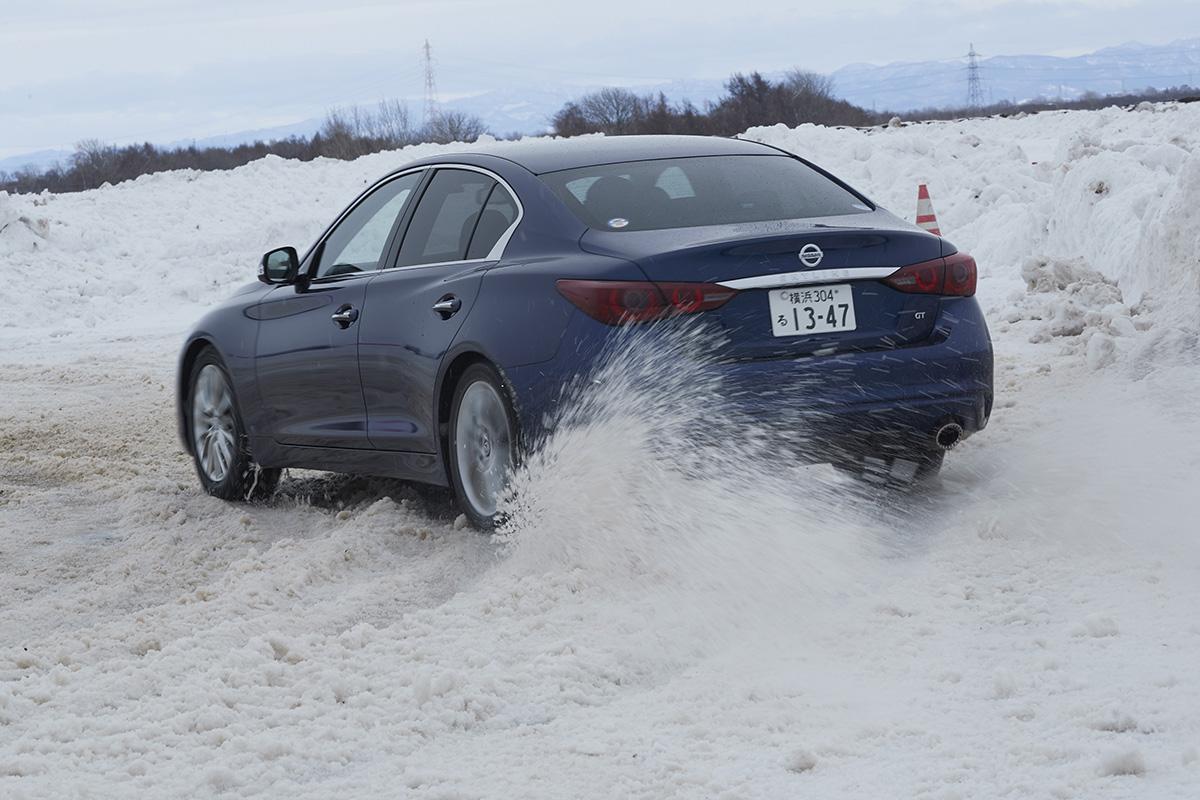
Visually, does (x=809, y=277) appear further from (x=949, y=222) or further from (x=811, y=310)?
(x=949, y=222)

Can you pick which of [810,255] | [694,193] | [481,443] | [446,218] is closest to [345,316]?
[446,218]

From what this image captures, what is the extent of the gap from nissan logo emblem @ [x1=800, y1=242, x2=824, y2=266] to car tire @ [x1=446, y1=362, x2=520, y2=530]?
3.67 ft

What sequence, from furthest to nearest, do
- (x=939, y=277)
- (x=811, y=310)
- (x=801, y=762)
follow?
(x=939, y=277) < (x=811, y=310) < (x=801, y=762)

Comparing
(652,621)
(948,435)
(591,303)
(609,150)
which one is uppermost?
(609,150)

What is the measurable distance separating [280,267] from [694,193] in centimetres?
220

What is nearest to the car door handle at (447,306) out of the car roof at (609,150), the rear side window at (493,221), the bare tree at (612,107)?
the rear side window at (493,221)

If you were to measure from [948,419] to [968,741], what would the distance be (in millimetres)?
2213

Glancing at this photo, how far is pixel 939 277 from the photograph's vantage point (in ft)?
18.4

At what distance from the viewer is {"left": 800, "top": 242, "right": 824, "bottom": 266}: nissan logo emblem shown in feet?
17.3

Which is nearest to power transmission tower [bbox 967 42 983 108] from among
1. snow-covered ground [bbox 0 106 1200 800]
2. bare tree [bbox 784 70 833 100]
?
bare tree [bbox 784 70 833 100]

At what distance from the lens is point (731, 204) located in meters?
5.75

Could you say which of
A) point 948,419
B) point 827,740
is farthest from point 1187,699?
point 948,419

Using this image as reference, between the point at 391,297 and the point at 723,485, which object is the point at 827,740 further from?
the point at 391,297

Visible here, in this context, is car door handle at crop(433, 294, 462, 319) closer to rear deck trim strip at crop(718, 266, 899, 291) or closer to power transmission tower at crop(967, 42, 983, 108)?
rear deck trim strip at crop(718, 266, 899, 291)
